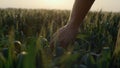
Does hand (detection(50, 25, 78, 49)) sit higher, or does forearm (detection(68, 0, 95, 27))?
forearm (detection(68, 0, 95, 27))

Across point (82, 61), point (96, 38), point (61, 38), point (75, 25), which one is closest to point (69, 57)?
point (82, 61)

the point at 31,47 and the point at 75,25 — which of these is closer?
the point at 31,47

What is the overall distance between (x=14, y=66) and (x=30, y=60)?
12 cm

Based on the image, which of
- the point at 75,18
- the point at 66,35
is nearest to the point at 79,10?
the point at 75,18

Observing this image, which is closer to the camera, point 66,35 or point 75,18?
point 66,35

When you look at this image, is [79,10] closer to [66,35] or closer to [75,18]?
[75,18]

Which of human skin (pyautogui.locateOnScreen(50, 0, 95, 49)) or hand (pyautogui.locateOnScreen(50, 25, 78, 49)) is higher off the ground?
human skin (pyautogui.locateOnScreen(50, 0, 95, 49))

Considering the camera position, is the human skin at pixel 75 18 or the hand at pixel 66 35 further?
the human skin at pixel 75 18

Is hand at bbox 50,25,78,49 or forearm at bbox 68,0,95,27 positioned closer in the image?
hand at bbox 50,25,78,49

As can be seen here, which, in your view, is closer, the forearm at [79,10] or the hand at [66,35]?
the hand at [66,35]

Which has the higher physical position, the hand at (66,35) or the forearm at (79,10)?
the forearm at (79,10)

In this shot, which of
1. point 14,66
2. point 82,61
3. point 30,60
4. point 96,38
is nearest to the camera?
point 30,60

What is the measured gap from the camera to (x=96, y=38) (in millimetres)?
1907

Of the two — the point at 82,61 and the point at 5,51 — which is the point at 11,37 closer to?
the point at 5,51
